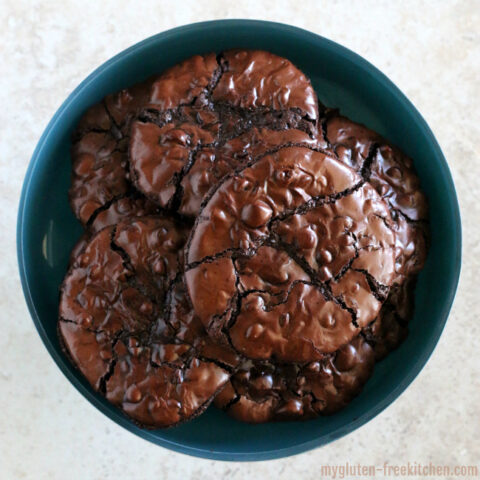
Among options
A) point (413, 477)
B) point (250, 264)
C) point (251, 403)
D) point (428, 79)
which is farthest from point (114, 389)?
point (428, 79)

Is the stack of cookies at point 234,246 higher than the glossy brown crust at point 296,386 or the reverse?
higher

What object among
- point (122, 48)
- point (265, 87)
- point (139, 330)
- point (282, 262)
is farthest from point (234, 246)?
point (122, 48)

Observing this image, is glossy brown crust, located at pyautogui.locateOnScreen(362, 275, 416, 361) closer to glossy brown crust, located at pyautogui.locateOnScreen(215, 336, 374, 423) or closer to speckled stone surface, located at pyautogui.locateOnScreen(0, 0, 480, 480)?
glossy brown crust, located at pyautogui.locateOnScreen(215, 336, 374, 423)

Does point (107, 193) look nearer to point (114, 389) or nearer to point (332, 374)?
point (114, 389)

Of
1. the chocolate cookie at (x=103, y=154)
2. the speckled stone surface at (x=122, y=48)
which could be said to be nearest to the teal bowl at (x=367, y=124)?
the chocolate cookie at (x=103, y=154)

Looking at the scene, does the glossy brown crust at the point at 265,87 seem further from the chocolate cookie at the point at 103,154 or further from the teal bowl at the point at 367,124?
the chocolate cookie at the point at 103,154

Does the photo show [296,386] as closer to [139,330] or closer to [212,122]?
[139,330]
